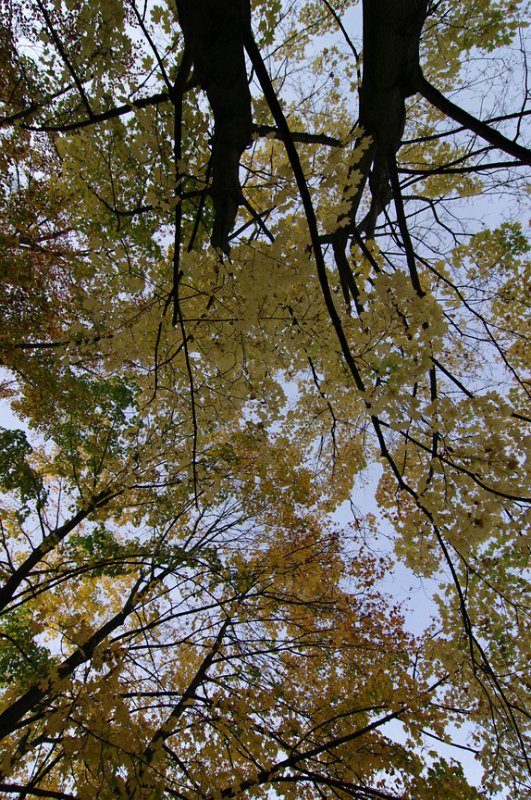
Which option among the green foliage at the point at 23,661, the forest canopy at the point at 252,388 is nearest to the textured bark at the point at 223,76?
the forest canopy at the point at 252,388

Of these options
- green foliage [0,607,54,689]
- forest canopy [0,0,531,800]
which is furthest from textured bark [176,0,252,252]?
green foliage [0,607,54,689]

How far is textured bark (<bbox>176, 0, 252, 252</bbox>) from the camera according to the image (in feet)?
6.68

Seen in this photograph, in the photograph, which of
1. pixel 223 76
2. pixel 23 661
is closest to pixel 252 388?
pixel 223 76

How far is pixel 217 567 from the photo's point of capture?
4.96m

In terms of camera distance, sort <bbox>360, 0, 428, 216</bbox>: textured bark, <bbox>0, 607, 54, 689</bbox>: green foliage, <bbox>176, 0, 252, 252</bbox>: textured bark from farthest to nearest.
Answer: <bbox>0, 607, 54, 689</bbox>: green foliage < <bbox>360, 0, 428, 216</bbox>: textured bark < <bbox>176, 0, 252, 252</bbox>: textured bark

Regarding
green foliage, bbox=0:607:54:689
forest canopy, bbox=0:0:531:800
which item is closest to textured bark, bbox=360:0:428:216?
forest canopy, bbox=0:0:531:800

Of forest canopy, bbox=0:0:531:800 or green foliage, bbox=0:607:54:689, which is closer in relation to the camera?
forest canopy, bbox=0:0:531:800

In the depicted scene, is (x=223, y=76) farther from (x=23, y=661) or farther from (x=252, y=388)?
(x=23, y=661)

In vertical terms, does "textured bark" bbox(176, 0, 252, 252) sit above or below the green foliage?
above

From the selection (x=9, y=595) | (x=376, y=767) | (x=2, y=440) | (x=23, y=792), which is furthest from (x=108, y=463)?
(x=376, y=767)

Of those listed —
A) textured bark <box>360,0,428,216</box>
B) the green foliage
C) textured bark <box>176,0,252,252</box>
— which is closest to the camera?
textured bark <box>176,0,252,252</box>

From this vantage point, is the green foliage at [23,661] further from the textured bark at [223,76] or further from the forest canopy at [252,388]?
the textured bark at [223,76]

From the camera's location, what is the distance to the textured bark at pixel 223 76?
204 cm

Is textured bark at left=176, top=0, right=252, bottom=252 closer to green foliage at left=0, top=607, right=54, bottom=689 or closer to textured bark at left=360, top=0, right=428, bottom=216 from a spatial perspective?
textured bark at left=360, top=0, right=428, bottom=216
